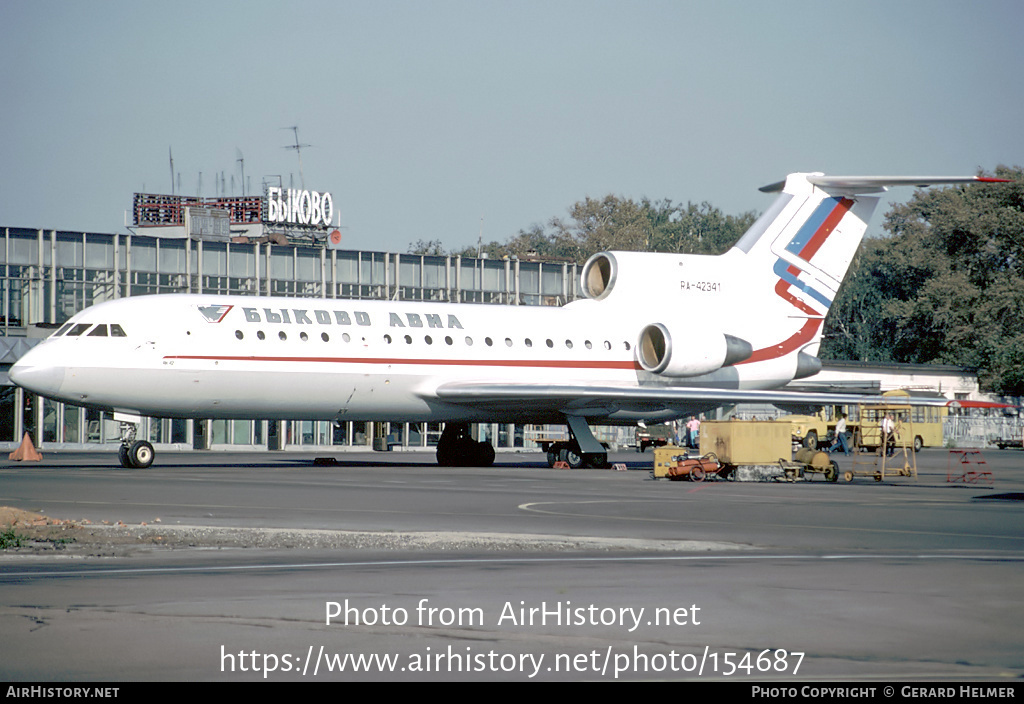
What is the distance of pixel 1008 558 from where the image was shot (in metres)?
11.5

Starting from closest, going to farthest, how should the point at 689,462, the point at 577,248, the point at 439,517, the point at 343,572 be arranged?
the point at 343,572, the point at 439,517, the point at 689,462, the point at 577,248

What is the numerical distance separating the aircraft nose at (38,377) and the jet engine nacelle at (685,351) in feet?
52.0

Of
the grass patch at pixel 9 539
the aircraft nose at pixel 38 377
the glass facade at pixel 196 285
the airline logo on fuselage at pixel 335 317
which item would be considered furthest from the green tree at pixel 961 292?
the grass patch at pixel 9 539

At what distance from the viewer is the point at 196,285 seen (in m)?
52.3

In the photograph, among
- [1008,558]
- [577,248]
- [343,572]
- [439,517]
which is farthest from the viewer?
[577,248]

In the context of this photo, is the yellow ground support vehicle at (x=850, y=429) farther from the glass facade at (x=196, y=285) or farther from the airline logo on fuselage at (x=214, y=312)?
the airline logo on fuselage at (x=214, y=312)

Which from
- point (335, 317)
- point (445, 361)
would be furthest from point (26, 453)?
point (445, 361)

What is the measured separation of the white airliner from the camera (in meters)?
27.8

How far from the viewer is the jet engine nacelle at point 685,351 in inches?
1309

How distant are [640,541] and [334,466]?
66.5ft

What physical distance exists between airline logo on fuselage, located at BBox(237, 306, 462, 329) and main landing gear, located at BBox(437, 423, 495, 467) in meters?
3.83

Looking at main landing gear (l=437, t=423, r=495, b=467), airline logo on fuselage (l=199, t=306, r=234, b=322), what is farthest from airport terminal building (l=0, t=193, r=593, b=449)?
main landing gear (l=437, t=423, r=495, b=467)
